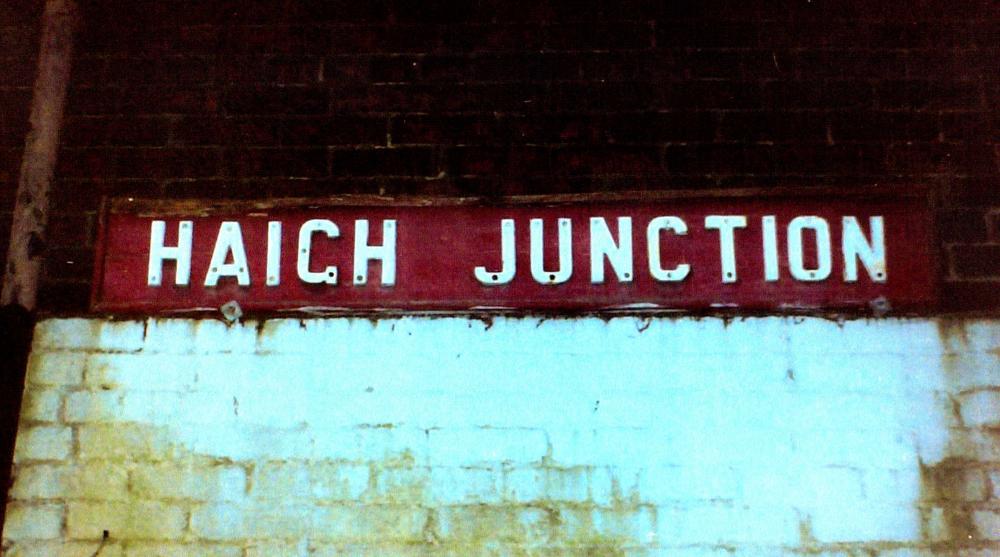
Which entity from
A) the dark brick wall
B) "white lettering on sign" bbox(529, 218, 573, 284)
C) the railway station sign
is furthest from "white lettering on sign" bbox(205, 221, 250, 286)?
"white lettering on sign" bbox(529, 218, 573, 284)

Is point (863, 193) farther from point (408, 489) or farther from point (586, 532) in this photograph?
point (408, 489)

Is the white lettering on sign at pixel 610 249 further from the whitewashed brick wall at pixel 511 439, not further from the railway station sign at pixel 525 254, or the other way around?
the whitewashed brick wall at pixel 511 439

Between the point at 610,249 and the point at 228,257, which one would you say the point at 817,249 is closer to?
the point at 610,249

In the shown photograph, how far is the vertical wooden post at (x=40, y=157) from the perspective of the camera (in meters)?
3.28

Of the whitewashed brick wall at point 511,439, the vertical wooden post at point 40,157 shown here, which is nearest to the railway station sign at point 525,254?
the whitewashed brick wall at point 511,439

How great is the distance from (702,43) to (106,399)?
114 inches

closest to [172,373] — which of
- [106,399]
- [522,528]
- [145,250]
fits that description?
[106,399]

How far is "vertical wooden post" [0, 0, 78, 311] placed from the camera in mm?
3283

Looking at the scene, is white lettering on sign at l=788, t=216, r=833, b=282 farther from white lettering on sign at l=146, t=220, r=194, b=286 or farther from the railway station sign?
white lettering on sign at l=146, t=220, r=194, b=286

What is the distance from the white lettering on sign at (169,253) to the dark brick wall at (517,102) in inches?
6.6

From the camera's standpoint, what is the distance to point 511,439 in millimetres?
3045

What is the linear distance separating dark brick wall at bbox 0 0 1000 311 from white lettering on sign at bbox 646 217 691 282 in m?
0.18

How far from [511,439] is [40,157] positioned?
236cm

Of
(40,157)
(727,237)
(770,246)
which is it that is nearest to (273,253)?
(40,157)
